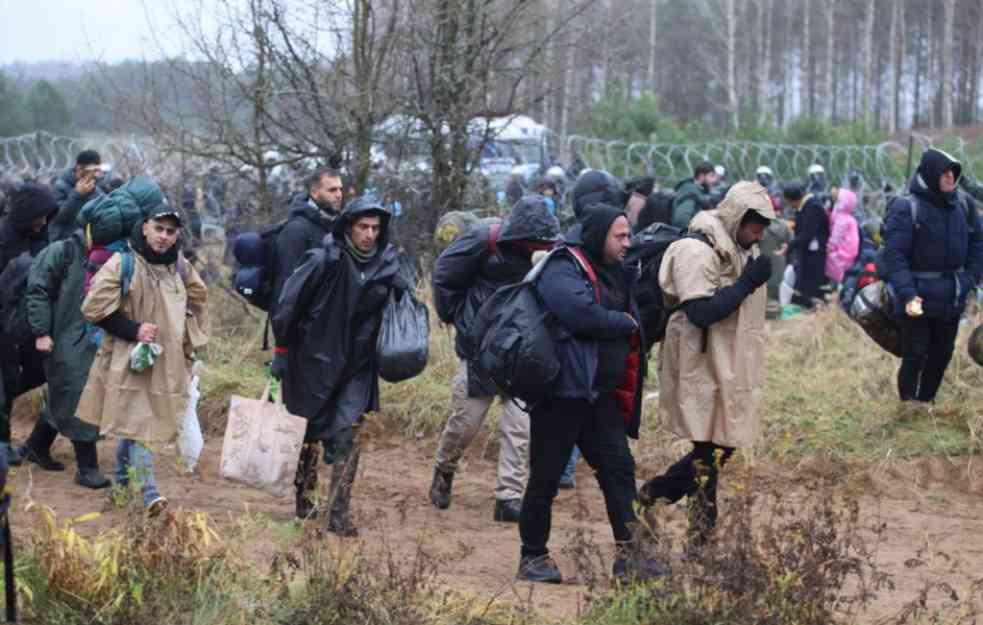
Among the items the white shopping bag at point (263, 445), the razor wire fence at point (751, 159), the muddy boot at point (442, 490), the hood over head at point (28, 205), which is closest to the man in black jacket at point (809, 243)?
the razor wire fence at point (751, 159)

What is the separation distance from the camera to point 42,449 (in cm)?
848

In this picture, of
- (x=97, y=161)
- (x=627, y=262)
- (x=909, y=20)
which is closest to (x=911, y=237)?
(x=627, y=262)

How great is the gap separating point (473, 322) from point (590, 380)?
1310 millimetres

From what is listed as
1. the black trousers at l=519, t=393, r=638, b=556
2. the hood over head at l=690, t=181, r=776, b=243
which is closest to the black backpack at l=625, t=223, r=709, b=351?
the hood over head at l=690, t=181, r=776, b=243

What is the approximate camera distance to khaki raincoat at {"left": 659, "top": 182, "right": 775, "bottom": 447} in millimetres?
6086

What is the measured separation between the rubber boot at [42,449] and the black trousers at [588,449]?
12.6 feet

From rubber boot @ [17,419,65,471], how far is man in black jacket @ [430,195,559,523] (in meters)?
2.46

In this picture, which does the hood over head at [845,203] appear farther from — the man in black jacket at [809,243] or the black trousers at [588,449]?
the black trousers at [588,449]

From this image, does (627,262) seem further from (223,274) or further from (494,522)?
(223,274)

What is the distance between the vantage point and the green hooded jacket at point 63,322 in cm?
750

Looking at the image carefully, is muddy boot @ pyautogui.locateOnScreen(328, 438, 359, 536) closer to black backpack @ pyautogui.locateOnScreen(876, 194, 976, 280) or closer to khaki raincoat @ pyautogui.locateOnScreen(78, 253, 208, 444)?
khaki raincoat @ pyautogui.locateOnScreen(78, 253, 208, 444)

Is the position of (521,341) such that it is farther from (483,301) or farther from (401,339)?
(483,301)

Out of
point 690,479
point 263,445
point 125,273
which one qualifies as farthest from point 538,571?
point 125,273

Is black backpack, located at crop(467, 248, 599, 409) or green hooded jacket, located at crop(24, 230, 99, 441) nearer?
black backpack, located at crop(467, 248, 599, 409)
